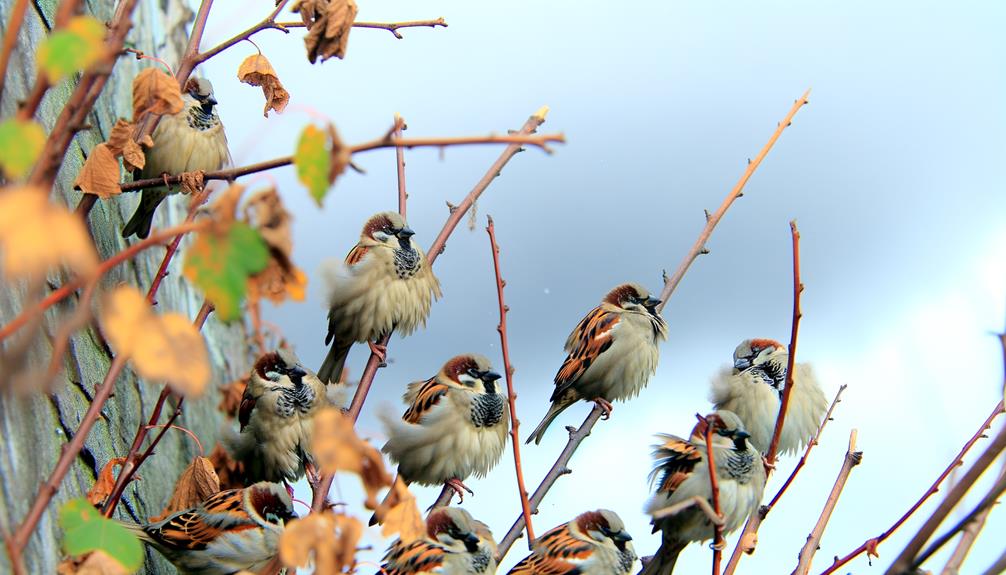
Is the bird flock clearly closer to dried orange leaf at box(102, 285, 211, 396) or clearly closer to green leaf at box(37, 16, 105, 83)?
dried orange leaf at box(102, 285, 211, 396)

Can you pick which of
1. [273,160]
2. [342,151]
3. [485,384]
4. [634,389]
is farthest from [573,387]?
[342,151]

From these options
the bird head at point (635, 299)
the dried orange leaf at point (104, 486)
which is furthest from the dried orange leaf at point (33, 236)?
the bird head at point (635, 299)

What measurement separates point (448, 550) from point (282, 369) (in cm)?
120

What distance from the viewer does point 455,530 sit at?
281cm

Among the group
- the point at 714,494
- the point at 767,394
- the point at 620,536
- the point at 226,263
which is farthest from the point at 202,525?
the point at 767,394

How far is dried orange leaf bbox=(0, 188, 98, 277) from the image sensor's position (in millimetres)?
979

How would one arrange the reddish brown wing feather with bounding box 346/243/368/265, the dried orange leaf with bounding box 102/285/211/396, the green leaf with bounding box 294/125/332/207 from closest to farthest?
the dried orange leaf with bounding box 102/285/211/396, the green leaf with bounding box 294/125/332/207, the reddish brown wing feather with bounding box 346/243/368/265

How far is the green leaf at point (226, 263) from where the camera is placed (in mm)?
1155

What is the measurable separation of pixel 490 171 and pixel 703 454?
3.50ft

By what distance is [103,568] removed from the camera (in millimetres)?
1892

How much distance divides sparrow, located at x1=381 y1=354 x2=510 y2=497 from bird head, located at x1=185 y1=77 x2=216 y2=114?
1.32 metres

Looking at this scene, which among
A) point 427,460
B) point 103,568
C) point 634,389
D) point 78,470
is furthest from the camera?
point 634,389

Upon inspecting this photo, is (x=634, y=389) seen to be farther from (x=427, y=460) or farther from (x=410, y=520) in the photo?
(x=410, y=520)

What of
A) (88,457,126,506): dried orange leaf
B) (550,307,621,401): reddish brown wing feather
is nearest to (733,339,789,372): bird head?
(550,307,621,401): reddish brown wing feather
